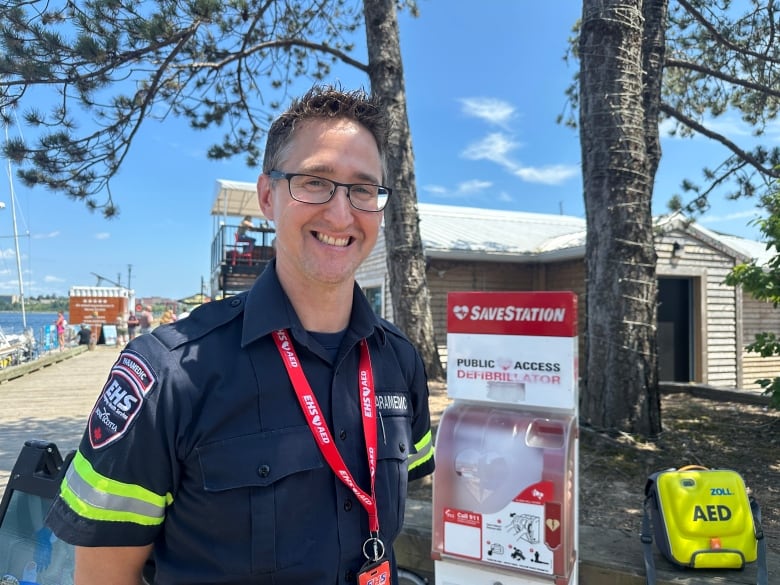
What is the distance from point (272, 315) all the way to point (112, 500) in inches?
21.1

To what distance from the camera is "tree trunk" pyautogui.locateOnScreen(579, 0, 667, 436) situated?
4715 mm

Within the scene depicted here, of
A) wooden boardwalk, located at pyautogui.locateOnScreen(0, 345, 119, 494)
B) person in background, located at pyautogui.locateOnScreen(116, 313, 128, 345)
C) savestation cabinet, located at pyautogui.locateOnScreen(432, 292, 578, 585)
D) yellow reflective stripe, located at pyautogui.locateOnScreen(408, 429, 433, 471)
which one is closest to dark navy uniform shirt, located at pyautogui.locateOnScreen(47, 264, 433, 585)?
yellow reflective stripe, located at pyautogui.locateOnScreen(408, 429, 433, 471)

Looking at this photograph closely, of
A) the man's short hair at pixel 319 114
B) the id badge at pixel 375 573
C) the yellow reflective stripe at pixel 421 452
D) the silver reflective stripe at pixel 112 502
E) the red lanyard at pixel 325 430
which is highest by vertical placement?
the man's short hair at pixel 319 114

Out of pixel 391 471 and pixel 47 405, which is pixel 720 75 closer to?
pixel 391 471

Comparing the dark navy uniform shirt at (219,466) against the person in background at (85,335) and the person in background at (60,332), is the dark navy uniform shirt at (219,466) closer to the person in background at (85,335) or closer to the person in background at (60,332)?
the person in background at (60,332)

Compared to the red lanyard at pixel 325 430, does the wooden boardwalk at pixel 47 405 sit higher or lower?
lower

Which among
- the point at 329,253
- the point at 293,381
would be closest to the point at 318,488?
the point at 293,381

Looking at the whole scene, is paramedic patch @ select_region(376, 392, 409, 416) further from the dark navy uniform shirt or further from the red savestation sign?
the red savestation sign

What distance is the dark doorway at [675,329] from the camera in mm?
11195

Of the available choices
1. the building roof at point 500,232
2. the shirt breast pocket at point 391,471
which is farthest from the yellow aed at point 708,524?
the building roof at point 500,232

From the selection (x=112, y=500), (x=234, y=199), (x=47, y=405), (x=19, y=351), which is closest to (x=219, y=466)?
(x=112, y=500)

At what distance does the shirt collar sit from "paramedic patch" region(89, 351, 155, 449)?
9.4 inches

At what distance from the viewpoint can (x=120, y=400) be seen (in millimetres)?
1218

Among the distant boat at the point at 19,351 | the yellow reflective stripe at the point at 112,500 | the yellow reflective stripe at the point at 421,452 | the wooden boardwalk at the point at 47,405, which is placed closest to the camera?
the yellow reflective stripe at the point at 112,500
